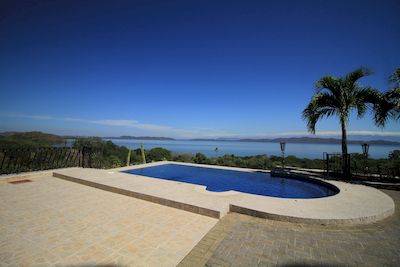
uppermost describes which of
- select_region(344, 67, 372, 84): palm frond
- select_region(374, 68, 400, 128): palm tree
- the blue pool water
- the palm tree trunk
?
select_region(344, 67, 372, 84): palm frond

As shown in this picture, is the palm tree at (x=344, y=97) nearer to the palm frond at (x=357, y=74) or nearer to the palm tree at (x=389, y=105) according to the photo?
the palm frond at (x=357, y=74)

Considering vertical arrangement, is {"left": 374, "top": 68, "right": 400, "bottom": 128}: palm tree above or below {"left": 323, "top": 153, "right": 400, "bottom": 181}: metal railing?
above

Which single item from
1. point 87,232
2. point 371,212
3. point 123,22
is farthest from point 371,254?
point 123,22

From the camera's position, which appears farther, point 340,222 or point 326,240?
point 340,222

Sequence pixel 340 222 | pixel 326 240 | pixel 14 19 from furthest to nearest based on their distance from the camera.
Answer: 1. pixel 14 19
2. pixel 340 222
3. pixel 326 240

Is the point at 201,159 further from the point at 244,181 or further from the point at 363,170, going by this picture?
the point at 363,170

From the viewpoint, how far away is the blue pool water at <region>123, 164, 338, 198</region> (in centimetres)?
752

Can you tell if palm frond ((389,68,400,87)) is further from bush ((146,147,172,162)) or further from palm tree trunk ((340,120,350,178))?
bush ((146,147,172,162))

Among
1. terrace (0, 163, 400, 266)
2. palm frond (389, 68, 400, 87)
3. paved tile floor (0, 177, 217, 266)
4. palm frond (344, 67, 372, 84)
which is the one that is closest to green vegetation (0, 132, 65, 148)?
paved tile floor (0, 177, 217, 266)

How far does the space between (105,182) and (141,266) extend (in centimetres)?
511

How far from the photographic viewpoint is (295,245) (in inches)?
126

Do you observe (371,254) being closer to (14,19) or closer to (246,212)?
(246,212)

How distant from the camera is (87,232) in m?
3.66

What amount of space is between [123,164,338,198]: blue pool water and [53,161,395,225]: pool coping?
1.22 m
